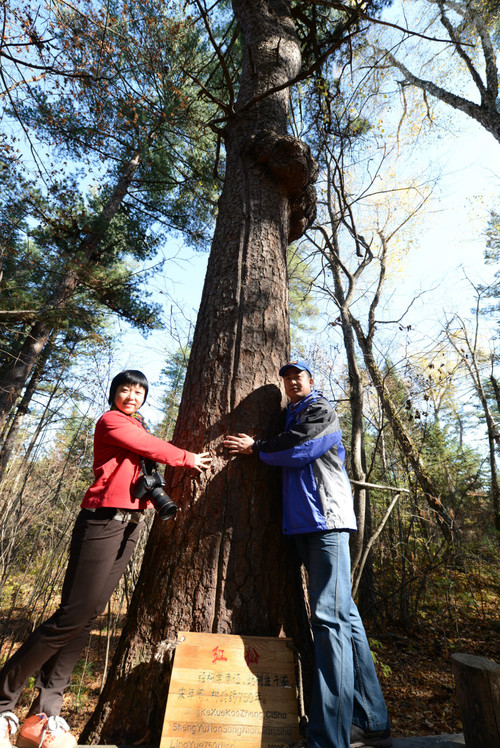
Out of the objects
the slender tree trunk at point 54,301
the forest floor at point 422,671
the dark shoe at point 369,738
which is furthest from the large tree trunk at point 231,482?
the slender tree trunk at point 54,301

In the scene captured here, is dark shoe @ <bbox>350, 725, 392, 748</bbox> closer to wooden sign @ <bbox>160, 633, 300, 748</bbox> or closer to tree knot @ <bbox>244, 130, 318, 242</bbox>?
wooden sign @ <bbox>160, 633, 300, 748</bbox>

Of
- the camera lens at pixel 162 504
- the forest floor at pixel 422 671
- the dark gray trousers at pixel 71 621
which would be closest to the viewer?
the dark gray trousers at pixel 71 621

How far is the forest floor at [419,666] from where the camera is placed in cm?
347

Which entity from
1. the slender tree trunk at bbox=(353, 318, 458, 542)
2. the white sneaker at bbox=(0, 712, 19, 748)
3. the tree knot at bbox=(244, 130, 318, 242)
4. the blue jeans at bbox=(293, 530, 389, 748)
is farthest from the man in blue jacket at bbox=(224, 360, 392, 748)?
the slender tree trunk at bbox=(353, 318, 458, 542)

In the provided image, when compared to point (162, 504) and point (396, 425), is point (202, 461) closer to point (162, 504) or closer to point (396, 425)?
point (162, 504)

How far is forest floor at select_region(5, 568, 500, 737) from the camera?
347cm

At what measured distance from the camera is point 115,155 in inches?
340

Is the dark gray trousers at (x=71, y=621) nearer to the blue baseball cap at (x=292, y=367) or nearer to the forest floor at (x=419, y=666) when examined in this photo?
the blue baseball cap at (x=292, y=367)

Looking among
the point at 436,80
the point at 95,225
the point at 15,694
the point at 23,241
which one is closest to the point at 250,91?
the point at 15,694

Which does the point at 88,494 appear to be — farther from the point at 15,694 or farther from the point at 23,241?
the point at 23,241

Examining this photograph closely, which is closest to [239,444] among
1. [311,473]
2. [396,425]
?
[311,473]

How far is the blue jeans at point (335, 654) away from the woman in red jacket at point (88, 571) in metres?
0.75

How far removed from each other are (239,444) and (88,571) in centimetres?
100

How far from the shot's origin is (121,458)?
79.1 inches
